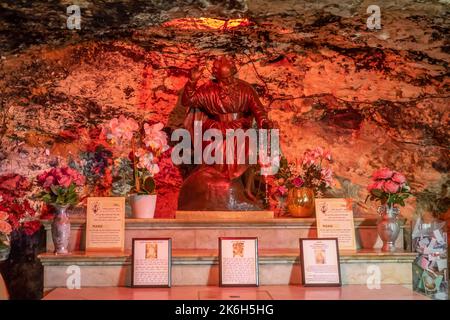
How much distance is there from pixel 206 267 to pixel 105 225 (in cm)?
80

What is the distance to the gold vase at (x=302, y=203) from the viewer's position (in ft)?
16.3

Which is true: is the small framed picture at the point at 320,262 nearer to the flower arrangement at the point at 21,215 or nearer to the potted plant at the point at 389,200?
the potted plant at the point at 389,200

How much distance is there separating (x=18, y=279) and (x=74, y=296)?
1.37 metres

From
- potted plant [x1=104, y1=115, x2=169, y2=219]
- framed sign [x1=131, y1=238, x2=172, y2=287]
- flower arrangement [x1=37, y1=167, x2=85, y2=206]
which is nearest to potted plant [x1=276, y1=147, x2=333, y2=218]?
potted plant [x1=104, y1=115, x2=169, y2=219]

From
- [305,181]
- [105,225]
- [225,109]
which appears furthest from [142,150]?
[305,181]

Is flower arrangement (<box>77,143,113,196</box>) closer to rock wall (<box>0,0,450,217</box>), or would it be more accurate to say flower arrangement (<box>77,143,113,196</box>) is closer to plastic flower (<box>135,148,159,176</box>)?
rock wall (<box>0,0,450,217</box>)

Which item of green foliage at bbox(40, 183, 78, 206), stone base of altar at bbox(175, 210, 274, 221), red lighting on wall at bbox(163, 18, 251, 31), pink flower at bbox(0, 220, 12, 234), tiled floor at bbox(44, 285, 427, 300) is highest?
red lighting on wall at bbox(163, 18, 251, 31)

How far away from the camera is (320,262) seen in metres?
4.39

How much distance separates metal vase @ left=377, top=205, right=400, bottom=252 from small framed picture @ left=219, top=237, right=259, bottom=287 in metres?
0.96

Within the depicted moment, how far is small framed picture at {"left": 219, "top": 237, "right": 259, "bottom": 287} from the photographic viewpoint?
4.30 metres

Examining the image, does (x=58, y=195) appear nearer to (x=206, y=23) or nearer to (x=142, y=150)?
(x=142, y=150)

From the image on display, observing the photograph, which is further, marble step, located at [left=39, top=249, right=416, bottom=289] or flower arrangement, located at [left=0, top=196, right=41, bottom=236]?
flower arrangement, located at [left=0, top=196, right=41, bottom=236]

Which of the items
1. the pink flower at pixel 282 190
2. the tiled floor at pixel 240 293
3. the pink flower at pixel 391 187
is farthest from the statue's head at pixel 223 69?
the tiled floor at pixel 240 293
